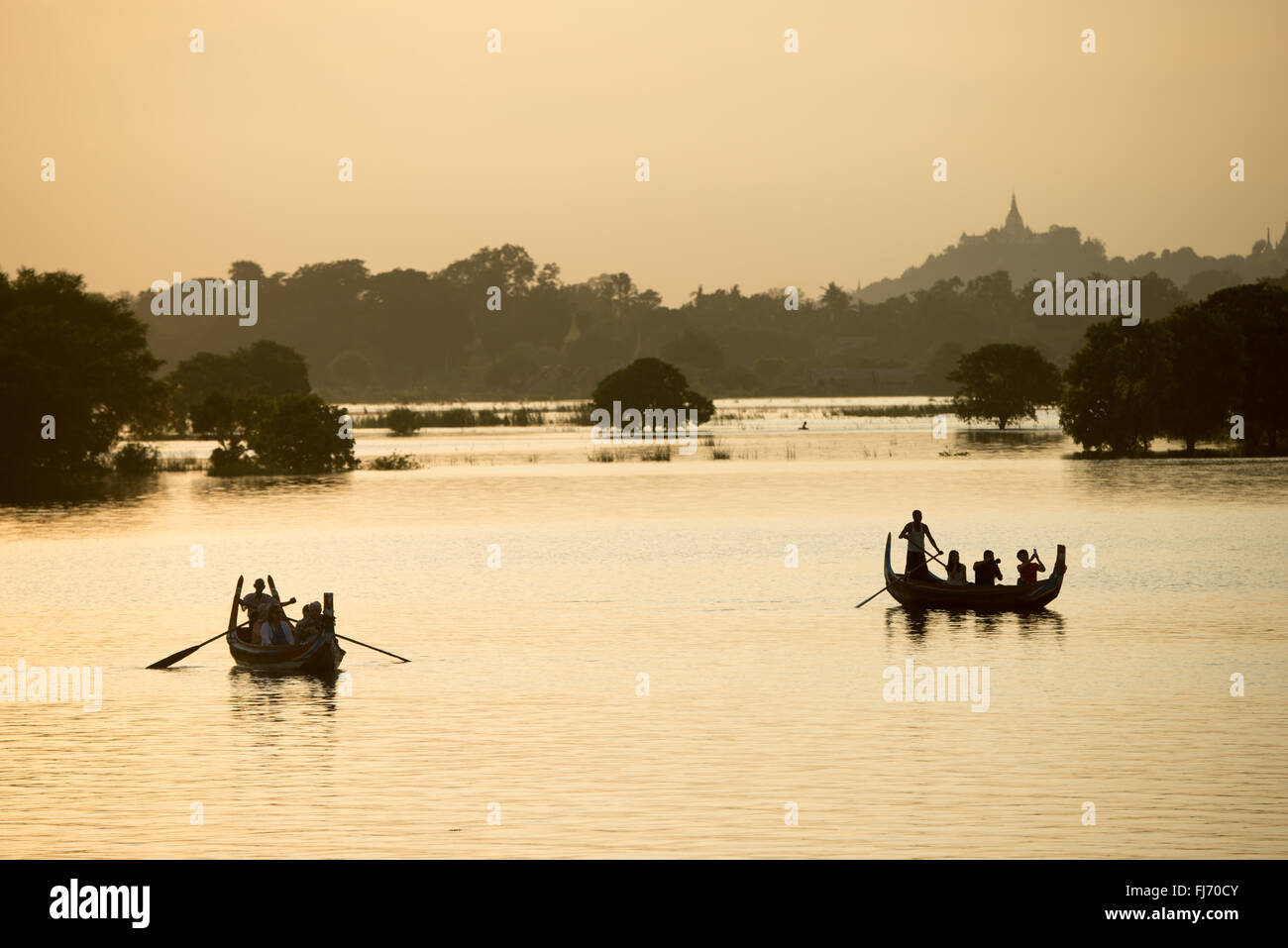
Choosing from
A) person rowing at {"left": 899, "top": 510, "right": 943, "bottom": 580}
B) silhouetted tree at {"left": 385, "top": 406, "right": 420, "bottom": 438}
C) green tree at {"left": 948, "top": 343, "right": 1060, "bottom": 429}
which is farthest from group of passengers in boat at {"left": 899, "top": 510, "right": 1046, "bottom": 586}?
silhouetted tree at {"left": 385, "top": 406, "right": 420, "bottom": 438}

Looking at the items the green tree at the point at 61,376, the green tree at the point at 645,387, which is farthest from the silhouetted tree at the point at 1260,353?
the green tree at the point at 61,376

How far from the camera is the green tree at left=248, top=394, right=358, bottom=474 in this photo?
10325cm

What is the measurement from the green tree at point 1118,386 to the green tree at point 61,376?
65.9 m

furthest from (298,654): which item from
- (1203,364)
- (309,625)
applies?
(1203,364)

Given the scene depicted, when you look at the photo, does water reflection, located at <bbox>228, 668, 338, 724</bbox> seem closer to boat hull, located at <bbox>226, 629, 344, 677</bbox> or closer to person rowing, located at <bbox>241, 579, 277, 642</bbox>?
boat hull, located at <bbox>226, 629, 344, 677</bbox>

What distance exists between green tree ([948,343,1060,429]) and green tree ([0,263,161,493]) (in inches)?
3140

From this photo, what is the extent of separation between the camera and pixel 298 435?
104125 millimetres
